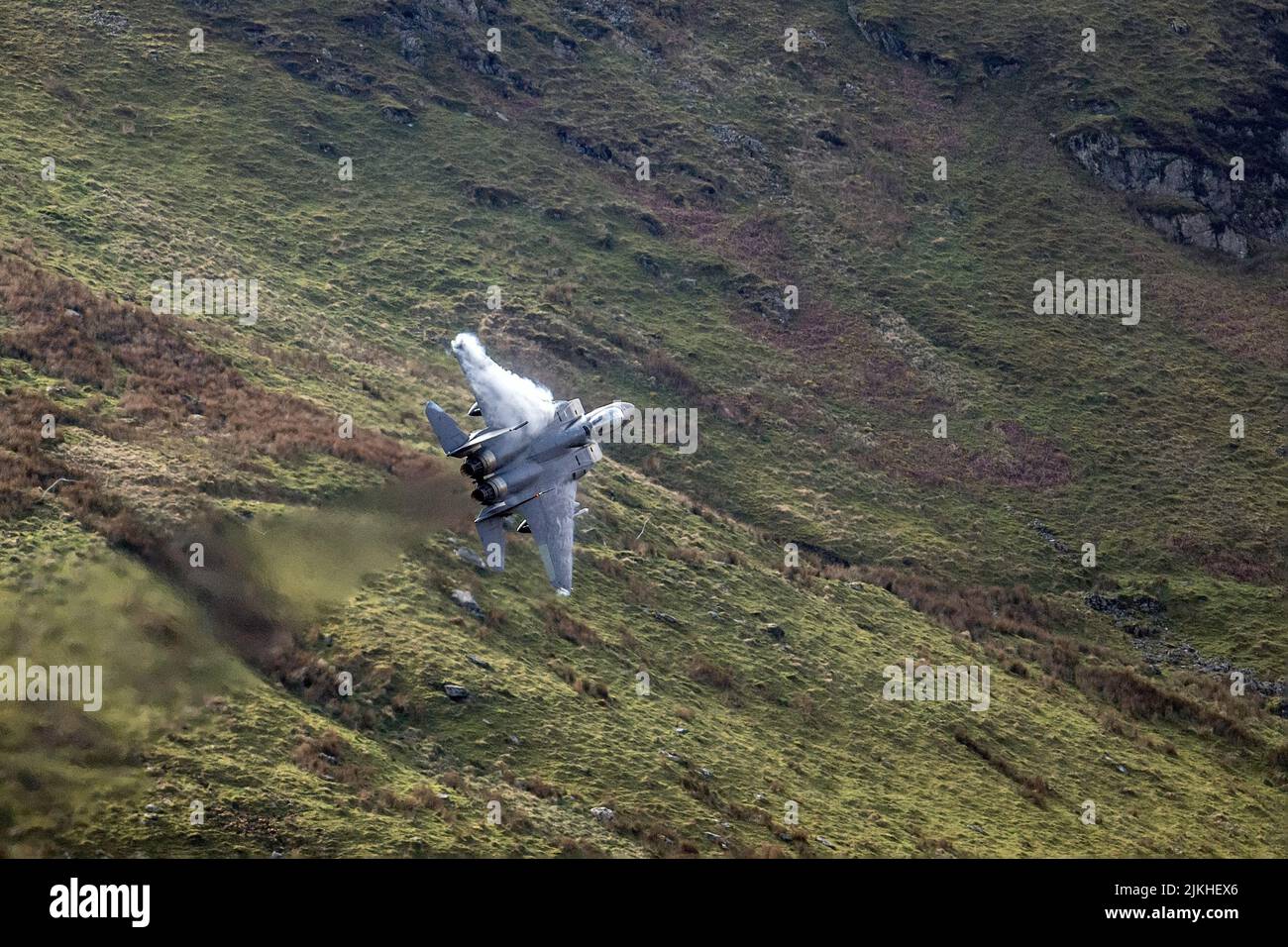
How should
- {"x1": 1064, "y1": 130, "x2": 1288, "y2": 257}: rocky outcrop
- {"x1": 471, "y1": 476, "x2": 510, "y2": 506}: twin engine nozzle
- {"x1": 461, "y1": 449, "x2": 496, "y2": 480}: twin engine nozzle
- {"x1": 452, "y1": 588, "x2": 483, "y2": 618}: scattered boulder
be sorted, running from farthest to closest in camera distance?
{"x1": 1064, "y1": 130, "x2": 1288, "y2": 257}: rocky outcrop < {"x1": 452, "y1": 588, "x2": 483, "y2": 618}: scattered boulder < {"x1": 471, "y1": 476, "x2": 510, "y2": 506}: twin engine nozzle < {"x1": 461, "y1": 449, "x2": 496, "y2": 480}: twin engine nozzle

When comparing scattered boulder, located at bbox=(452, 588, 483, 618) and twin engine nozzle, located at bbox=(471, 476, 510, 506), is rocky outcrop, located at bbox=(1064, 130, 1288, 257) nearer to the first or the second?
scattered boulder, located at bbox=(452, 588, 483, 618)

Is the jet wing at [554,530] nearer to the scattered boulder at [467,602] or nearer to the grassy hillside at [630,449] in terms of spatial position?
the grassy hillside at [630,449]

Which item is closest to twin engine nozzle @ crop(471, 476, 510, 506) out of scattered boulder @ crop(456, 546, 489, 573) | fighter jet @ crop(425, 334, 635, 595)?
fighter jet @ crop(425, 334, 635, 595)

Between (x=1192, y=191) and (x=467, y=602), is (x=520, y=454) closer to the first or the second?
(x=467, y=602)

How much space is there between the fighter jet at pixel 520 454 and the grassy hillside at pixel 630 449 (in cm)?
656

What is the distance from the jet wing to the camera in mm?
40531

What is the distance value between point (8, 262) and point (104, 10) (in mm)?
43146

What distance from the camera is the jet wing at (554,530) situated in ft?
133

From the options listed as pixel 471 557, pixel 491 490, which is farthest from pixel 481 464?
pixel 471 557

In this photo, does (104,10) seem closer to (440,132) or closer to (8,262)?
(440,132)

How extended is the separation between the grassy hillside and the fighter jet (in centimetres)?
656

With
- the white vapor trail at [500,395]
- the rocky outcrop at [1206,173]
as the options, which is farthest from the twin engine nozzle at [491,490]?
the rocky outcrop at [1206,173]

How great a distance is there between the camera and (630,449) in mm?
71125

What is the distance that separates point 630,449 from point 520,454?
32036 millimetres
